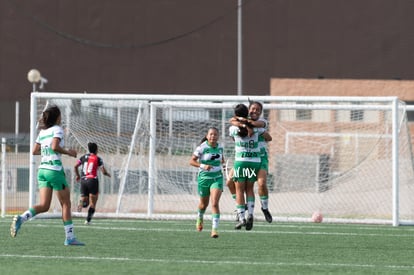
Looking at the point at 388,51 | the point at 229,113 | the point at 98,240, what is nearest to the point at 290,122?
the point at 229,113

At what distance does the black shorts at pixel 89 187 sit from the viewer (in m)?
22.7

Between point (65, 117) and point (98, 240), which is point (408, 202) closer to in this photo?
point (65, 117)

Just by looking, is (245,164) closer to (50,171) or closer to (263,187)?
(263,187)

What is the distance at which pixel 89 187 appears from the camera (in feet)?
74.6

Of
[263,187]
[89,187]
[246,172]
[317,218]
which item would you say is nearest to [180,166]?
[89,187]

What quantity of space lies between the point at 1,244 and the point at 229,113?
11.3 m

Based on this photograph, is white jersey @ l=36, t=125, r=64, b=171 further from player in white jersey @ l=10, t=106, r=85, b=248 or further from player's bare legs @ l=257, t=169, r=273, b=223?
player's bare legs @ l=257, t=169, r=273, b=223

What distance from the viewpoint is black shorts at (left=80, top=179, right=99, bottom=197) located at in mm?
22688

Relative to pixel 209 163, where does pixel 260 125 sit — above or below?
above

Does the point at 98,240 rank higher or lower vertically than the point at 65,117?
lower

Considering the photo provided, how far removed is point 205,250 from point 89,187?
8.35 m

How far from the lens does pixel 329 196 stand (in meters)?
25.0

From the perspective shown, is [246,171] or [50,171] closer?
[50,171]

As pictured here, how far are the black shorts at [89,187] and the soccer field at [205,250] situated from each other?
2166mm
